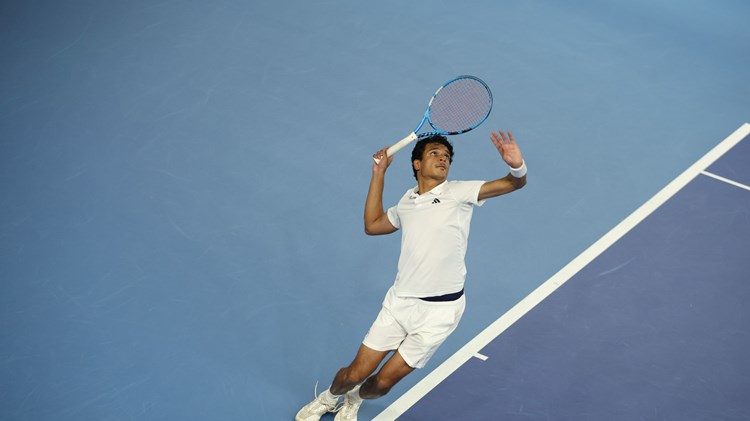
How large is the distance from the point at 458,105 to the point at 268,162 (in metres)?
2.63

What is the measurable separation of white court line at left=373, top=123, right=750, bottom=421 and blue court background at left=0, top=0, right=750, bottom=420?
9 cm

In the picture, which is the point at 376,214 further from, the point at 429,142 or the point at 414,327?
the point at 414,327

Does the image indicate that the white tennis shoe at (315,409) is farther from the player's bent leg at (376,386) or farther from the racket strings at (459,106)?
the racket strings at (459,106)

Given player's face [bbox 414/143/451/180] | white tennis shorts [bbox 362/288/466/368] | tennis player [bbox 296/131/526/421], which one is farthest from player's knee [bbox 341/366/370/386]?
player's face [bbox 414/143/451/180]

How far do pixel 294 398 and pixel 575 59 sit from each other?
5785mm

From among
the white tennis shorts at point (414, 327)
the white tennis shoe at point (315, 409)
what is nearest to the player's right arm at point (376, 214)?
the white tennis shorts at point (414, 327)

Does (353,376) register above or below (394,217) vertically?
below

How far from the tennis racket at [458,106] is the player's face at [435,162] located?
270 millimetres

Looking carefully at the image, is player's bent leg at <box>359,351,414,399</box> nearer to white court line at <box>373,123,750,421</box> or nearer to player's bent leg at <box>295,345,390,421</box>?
player's bent leg at <box>295,345,390,421</box>

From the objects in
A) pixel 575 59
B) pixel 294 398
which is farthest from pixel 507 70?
pixel 294 398

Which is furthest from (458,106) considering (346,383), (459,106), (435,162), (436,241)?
(346,383)

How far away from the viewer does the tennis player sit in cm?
535

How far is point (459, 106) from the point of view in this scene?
6.02 meters

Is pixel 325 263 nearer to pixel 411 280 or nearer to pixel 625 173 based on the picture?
pixel 411 280
